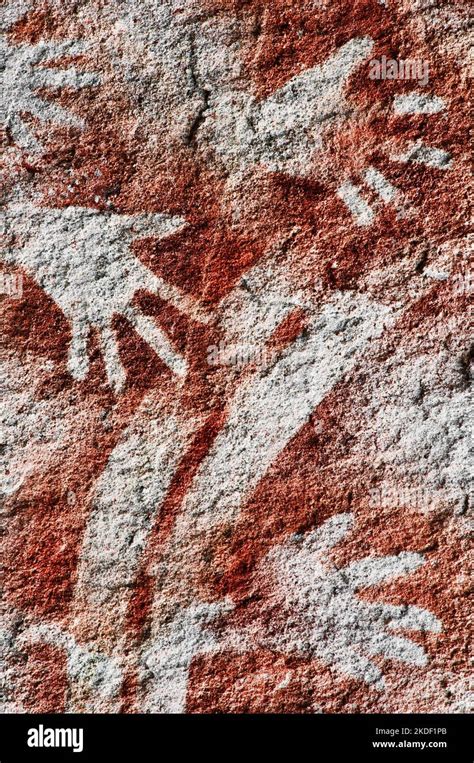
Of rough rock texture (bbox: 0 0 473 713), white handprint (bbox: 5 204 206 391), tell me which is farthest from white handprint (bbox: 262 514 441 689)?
white handprint (bbox: 5 204 206 391)

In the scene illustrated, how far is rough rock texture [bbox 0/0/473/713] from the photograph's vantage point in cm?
115

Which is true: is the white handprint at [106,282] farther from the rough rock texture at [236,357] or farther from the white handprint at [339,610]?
the white handprint at [339,610]

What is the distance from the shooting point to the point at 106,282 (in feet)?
3.93

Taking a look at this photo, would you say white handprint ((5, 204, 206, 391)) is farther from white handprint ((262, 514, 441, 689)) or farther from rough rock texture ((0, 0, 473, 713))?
white handprint ((262, 514, 441, 689))

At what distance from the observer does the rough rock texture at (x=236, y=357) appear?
1.15 meters

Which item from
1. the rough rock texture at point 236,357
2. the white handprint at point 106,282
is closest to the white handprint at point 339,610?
the rough rock texture at point 236,357

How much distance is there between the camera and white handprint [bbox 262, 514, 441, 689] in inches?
44.8

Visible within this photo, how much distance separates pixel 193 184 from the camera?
1.20 m

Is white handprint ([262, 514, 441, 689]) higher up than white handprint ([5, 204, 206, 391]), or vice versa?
white handprint ([5, 204, 206, 391])

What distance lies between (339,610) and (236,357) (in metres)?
0.39

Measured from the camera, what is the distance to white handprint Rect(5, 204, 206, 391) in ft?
3.93
